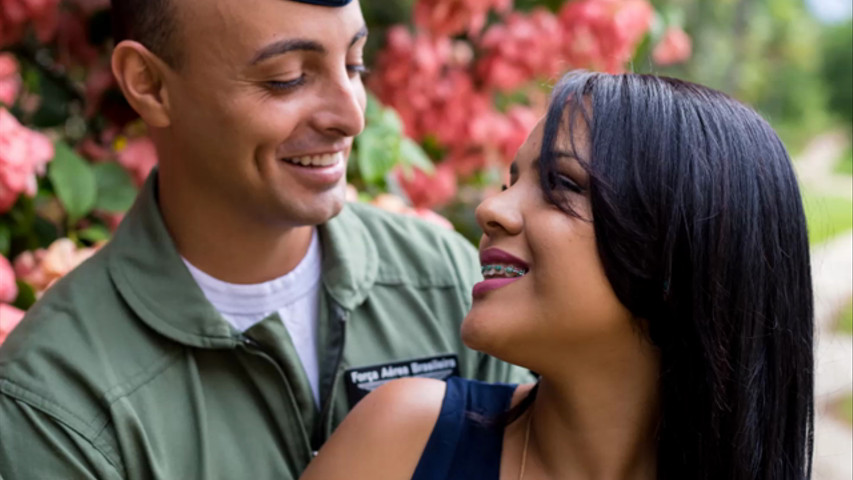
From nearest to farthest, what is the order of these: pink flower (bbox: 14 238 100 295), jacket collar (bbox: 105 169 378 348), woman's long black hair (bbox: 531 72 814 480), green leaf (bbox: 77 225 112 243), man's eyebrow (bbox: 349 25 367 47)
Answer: woman's long black hair (bbox: 531 72 814 480) < jacket collar (bbox: 105 169 378 348) < man's eyebrow (bbox: 349 25 367 47) < pink flower (bbox: 14 238 100 295) < green leaf (bbox: 77 225 112 243)

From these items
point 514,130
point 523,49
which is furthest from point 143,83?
point 514,130

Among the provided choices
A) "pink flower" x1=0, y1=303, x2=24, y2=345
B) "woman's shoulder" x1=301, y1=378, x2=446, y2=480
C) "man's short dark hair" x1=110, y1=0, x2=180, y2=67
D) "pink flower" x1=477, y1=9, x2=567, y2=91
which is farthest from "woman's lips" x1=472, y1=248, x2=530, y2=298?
"pink flower" x1=477, y1=9, x2=567, y2=91

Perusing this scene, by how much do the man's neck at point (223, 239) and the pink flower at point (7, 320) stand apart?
316mm

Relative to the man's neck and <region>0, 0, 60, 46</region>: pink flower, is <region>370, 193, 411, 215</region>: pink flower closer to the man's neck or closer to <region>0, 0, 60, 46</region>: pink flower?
the man's neck

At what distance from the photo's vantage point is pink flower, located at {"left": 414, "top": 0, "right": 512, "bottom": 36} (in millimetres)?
2939

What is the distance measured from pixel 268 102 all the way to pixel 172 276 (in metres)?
0.35

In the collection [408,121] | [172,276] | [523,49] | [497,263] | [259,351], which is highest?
[523,49]

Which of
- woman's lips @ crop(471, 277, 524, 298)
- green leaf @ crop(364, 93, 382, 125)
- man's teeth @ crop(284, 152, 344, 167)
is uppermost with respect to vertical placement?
green leaf @ crop(364, 93, 382, 125)

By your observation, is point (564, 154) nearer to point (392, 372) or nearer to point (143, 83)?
point (392, 372)

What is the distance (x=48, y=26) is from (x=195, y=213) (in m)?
0.73

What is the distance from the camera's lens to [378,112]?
2.81 m

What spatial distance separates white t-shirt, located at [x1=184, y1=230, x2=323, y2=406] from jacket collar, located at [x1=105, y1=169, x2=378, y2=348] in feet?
0.17

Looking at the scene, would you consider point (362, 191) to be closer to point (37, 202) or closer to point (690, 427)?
point (37, 202)

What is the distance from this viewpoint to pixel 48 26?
252 centimetres
